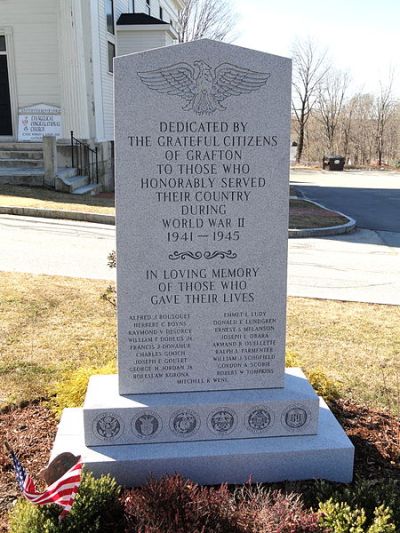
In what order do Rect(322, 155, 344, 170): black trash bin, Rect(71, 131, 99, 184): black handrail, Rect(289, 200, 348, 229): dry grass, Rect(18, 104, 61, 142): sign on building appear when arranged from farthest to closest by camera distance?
1. Rect(322, 155, 344, 170): black trash bin
2. Rect(71, 131, 99, 184): black handrail
3. Rect(18, 104, 61, 142): sign on building
4. Rect(289, 200, 348, 229): dry grass

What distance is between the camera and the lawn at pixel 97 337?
17.4 ft

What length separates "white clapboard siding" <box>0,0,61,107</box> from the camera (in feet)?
59.4

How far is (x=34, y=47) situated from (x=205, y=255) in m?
16.7

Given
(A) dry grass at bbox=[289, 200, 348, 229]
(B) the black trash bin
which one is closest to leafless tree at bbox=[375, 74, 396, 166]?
(B) the black trash bin

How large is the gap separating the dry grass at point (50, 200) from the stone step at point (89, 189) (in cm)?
A: 56

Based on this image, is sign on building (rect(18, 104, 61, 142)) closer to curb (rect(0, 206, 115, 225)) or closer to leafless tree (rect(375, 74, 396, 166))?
curb (rect(0, 206, 115, 225))

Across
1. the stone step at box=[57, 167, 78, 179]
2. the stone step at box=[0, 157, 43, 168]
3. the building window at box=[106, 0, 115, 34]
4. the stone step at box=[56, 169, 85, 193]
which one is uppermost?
the building window at box=[106, 0, 115, 34]

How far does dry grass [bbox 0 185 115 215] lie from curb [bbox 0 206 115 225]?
178mm

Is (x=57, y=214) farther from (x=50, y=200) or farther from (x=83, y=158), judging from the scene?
(x=83, y=158)

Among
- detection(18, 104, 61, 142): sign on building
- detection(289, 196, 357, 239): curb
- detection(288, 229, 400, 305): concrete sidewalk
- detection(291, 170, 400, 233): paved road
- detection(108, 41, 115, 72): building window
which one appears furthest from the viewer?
detection(108, 41, 115, 72): building window

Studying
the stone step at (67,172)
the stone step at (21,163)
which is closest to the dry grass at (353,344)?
the stone step at (67,172)

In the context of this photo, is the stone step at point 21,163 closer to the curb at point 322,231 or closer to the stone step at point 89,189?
the stone step at point 89,189

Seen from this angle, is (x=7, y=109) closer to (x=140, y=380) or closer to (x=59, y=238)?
(x=59, y=238)

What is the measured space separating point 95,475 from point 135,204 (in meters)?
1.72
